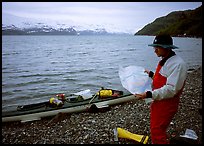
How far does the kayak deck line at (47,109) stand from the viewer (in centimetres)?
859

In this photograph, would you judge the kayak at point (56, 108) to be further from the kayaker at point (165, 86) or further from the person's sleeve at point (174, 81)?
the person's sleeve at point (174, 81)

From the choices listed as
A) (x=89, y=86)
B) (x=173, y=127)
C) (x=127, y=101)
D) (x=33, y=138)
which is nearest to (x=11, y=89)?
(x=89, y=86)

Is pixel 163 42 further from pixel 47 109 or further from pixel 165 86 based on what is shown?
pixel 47 109

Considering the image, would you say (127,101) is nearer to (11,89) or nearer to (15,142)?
(15,142)

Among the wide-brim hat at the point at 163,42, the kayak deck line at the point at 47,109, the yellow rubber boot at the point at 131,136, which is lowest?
the kayak deck line at the point at 47,109

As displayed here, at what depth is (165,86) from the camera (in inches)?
142

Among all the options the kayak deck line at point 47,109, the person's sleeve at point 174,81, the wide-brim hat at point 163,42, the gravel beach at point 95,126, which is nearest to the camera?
the person's sleeve at point 174,81

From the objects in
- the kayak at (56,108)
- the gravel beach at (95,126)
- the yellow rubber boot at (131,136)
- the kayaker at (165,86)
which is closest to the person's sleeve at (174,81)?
the kayaker at (165,86)

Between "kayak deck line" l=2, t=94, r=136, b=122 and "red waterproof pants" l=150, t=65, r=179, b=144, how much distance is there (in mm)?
5537

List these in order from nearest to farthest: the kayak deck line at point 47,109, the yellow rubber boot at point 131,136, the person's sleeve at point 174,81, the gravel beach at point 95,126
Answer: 1. the person's sleeve at point 174,81
2. the yellow rubber boot at point 131,136
3. the gravel beach at point 95,126
4. the kayak deck line at point 47,109

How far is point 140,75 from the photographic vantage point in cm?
443

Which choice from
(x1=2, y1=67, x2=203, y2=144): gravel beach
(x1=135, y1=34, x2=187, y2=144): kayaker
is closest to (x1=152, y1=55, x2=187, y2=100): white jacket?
(x1=135, y1=34, x2=187, y2=144): kayaker

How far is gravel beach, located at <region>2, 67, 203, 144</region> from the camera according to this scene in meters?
6.27

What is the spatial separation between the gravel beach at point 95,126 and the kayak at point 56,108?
8.5 inches
